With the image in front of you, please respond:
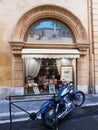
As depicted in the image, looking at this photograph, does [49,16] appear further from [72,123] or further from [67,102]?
[72,123]

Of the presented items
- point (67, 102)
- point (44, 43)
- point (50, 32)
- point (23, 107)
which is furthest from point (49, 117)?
point (50, 32)

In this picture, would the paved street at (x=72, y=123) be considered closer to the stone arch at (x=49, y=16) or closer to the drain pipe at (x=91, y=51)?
the drain pipe at (x=91, y=51)


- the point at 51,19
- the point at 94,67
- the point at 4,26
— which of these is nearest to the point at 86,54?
the point at 94,67

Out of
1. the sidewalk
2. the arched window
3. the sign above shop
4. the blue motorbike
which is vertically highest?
the arched window

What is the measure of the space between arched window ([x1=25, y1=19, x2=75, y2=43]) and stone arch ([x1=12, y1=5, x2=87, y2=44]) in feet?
0.82

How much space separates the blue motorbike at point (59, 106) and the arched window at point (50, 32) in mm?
3728

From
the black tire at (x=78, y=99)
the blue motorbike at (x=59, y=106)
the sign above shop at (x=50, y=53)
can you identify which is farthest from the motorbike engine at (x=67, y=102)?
the sign above shop at (x=50, y=53)

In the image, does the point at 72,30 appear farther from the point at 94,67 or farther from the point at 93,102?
the point at 93,102

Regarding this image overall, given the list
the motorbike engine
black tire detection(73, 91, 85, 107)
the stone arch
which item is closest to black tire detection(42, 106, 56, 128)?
the motorbike engine

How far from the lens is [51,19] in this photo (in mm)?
11344

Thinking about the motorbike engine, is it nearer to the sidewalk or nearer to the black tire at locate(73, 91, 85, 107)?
the black tire at locate(73, 91, 85, 107)

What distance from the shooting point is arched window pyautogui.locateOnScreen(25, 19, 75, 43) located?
36.3 ft

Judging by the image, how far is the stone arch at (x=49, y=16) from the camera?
1064 cm

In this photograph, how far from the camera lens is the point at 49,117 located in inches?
260
